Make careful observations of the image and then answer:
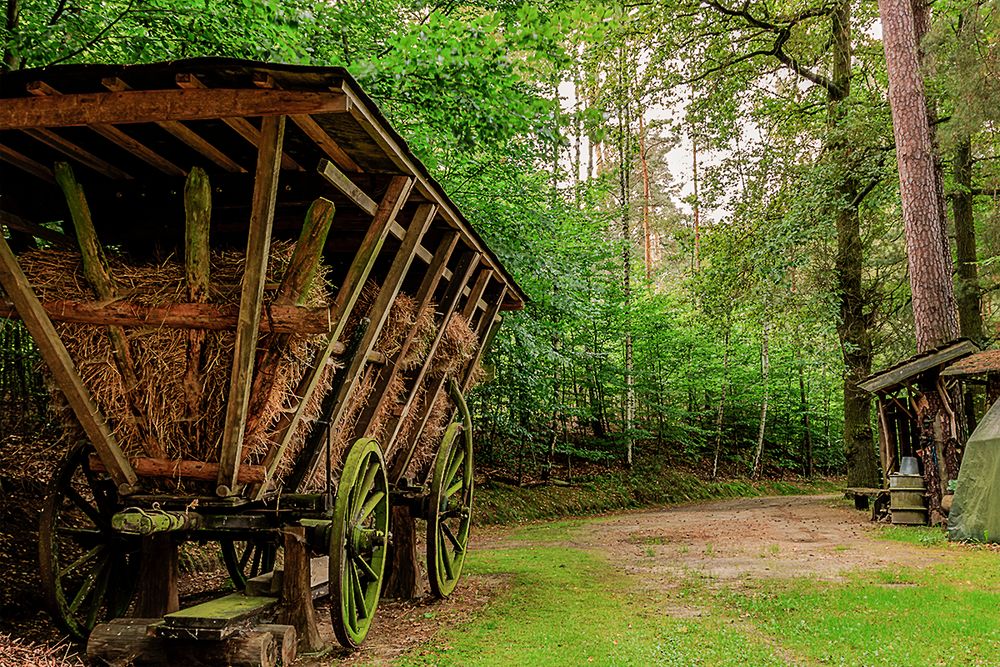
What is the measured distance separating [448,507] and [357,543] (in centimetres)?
218

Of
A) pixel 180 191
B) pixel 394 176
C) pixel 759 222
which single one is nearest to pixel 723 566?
pixel 394 176

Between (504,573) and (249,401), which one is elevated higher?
(249,401)

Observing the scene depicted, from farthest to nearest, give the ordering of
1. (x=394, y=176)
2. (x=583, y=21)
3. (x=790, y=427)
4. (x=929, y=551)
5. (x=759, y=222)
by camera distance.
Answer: (x=790, y=427), (x=759, y=222), (x=929, y=551), (x=583, y=21), (x=394, y=176)

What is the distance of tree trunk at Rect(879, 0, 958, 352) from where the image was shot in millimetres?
11906

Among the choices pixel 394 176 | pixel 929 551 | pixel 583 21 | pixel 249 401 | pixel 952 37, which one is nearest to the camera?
pixel 249 401

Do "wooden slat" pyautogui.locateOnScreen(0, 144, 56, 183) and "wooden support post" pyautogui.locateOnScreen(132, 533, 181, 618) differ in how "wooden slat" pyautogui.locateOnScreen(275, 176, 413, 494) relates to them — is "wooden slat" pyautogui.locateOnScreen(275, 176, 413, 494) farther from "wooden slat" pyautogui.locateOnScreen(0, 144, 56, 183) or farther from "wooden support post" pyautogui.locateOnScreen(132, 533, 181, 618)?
"wooden slat" pyautogui.locateOnScreen(0, 144, 56, 183)

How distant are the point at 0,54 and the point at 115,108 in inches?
115

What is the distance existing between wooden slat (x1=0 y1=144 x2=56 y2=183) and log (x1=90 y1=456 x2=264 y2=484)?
1.98 metres

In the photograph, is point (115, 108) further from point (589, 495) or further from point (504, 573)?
point (589, 495)

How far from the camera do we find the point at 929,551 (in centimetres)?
905

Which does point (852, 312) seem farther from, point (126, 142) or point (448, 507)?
point (126, 142)

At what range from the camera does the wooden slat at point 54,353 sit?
13.2 ft

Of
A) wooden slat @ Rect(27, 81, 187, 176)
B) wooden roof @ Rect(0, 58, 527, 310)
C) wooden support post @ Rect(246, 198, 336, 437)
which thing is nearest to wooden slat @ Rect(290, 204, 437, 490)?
wooden roof @ Rect(0, 58, 527, 310)

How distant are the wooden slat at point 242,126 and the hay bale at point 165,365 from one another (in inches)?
28.6
